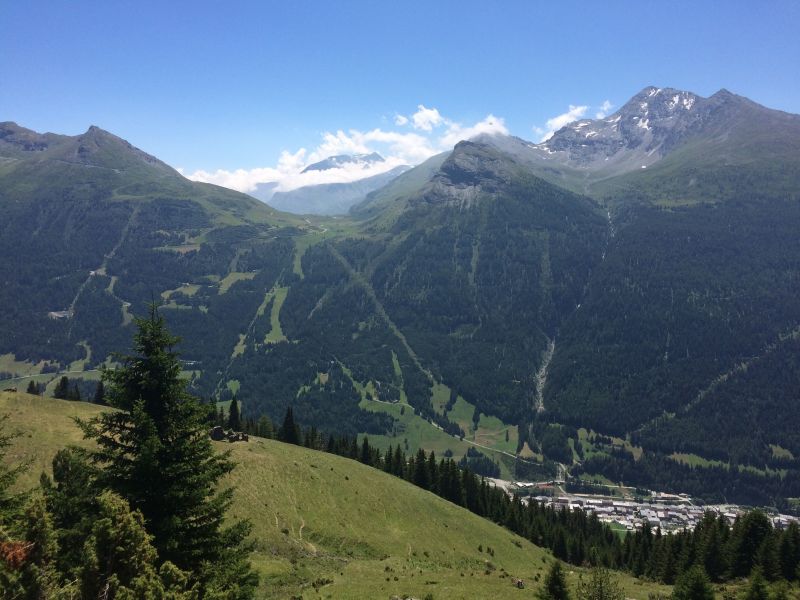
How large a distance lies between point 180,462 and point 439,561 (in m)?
47.5

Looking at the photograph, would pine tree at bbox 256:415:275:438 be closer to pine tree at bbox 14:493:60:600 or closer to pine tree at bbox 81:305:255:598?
pine tree at bbox 81:305:255:598

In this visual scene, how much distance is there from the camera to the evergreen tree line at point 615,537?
64125 millimetres

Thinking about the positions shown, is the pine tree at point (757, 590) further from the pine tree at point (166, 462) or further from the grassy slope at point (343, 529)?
the pine tree at point (166, 462)

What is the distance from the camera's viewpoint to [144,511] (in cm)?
1909

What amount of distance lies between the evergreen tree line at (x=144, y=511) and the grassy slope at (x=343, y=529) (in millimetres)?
19133

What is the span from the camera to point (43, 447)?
2394 inches

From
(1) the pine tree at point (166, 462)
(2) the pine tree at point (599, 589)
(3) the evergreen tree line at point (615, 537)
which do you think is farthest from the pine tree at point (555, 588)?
(1) the pine tree at point (166, 462)

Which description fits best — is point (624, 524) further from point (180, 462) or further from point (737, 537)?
point (180, 462)

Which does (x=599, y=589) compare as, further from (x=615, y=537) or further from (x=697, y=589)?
(x=615, y=537)

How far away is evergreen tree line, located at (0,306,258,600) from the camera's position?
13469mm

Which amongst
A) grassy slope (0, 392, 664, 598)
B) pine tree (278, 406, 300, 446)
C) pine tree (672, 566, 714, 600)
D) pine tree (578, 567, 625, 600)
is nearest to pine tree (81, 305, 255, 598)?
pine tree (578, 567, 625, 600)

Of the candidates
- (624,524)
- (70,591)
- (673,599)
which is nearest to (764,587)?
(673,599)

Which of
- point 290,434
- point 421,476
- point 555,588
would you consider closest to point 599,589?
point 555,588

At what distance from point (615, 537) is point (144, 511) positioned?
13997 centimetres
